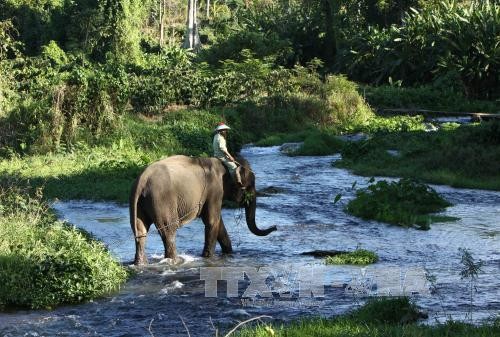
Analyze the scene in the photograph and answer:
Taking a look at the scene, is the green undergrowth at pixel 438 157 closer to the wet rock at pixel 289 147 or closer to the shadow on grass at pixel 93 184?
the wet rock at pixel 289 147

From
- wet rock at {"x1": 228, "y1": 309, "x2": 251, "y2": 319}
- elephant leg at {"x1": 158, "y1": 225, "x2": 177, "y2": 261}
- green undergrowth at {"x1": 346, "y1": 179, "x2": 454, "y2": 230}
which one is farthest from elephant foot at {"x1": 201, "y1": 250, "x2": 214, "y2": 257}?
green undergrowth at {"x1": 346, "y1": 179, "x2": 454, "y2": 230}

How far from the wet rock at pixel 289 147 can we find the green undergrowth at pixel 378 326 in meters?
17.7

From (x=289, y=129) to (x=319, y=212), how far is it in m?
14.5

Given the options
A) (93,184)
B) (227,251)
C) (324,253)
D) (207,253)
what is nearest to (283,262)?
(324,253)

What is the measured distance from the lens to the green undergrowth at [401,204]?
640 inches

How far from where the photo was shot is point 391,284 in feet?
37.2

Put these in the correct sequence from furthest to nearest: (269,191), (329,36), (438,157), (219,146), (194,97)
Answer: (329,36)
(194,97)
(438,157)
(269,191)
(219,146)

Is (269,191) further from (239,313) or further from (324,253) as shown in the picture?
(239,313)

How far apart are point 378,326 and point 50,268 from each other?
14.1 ft

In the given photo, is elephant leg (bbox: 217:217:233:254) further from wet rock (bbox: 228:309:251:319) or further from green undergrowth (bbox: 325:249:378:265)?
wet rock (bbox: 228:309:251:319)

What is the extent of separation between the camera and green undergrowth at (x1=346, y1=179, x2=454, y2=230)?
16266mm

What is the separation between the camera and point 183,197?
12484 mm

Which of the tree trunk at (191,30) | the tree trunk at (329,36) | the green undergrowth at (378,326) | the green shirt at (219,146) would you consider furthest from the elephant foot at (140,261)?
the tree trunk at (191,30)

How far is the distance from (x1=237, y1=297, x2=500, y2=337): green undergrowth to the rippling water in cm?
52
